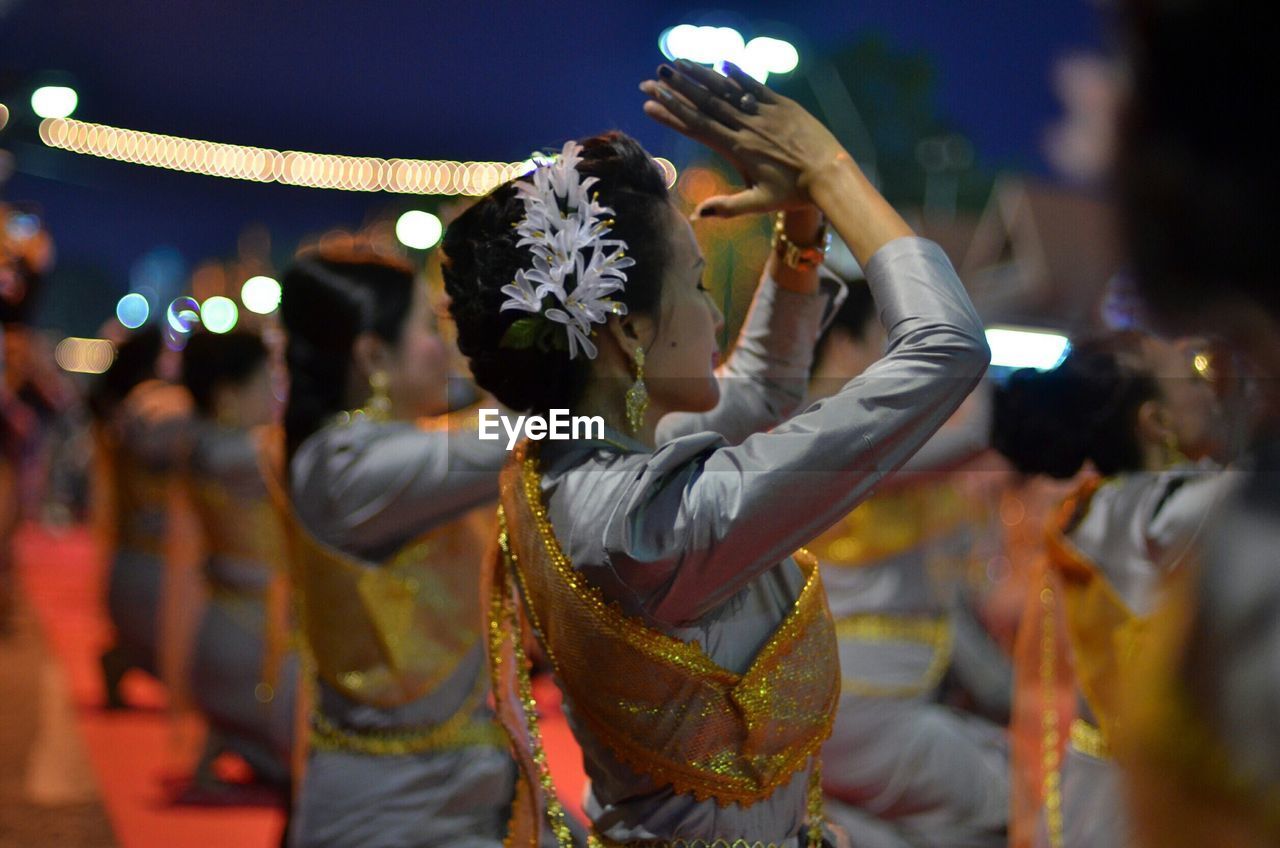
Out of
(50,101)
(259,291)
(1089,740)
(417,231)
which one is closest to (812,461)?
(1089,740)

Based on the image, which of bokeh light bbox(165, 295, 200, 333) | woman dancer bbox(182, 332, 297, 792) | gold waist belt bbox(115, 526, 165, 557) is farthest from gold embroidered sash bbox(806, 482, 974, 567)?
gold waist belt bbox(115, 526, 165, 557)

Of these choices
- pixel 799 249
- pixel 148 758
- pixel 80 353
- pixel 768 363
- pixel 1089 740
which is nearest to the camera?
pixel 799 249

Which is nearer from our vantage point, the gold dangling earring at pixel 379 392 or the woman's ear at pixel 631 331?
the woman's ear at pixel 631 331

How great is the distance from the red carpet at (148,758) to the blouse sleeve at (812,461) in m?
0.53

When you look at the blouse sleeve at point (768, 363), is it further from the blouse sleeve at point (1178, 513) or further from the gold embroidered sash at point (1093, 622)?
the gold embroidered sash at point (1093, 622)

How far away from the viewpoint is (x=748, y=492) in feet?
4.14

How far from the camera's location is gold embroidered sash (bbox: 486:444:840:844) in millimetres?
1386

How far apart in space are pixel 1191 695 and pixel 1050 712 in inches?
83.9

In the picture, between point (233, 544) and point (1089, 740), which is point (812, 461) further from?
point (233, 544)

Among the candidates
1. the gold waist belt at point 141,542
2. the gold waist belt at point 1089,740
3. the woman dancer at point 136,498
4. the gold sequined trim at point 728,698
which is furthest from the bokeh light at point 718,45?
the gold waist belt at point 141,542

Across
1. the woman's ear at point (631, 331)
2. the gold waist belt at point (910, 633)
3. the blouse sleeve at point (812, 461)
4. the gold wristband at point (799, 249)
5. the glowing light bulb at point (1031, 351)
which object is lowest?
the gold waist belt at point (910, 633)

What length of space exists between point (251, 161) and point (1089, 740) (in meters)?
15.5

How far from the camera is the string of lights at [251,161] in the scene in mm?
14781

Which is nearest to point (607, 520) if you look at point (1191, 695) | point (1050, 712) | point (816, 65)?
point (1191, 695)
